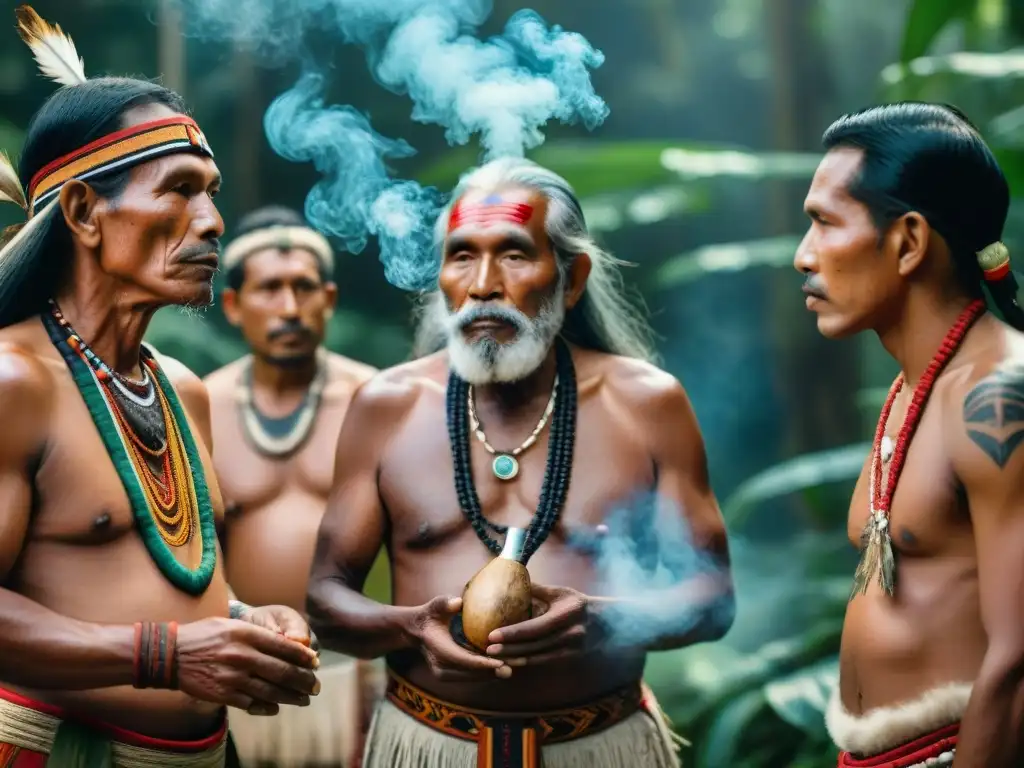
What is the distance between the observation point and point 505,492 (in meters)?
3.77

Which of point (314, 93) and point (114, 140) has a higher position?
point (314, 93)

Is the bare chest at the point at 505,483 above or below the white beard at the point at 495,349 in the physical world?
below

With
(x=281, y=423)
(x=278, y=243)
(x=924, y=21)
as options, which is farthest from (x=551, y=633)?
(x=924, y=21)

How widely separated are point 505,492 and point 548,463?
0.14 meters

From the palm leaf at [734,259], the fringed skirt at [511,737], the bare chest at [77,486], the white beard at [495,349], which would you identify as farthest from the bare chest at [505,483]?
the palm leaf at [734,259]

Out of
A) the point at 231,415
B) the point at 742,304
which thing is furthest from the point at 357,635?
the point at 742,304

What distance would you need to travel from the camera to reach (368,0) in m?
4.35

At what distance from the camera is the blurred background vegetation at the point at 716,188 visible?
7730 millimetres

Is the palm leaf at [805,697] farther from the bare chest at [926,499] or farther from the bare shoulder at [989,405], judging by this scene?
the bare shoulder at [989,405]

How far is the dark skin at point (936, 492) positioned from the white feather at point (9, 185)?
6.48ft

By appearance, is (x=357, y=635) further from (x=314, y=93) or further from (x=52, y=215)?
(x=314, y=93)

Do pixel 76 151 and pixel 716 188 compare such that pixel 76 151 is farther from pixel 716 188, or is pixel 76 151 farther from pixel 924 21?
pixel 716 188

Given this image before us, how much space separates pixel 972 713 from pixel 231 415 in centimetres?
361

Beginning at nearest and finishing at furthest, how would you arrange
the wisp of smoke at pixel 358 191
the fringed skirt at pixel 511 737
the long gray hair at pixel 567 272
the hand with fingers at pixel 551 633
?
1. the hand with fingers at pixel 551 633
2. the fringed skirt at pixel 511 737
3. the long gray hair at pixel 567 272
4. the wisp of smoke at pixel 358 191
